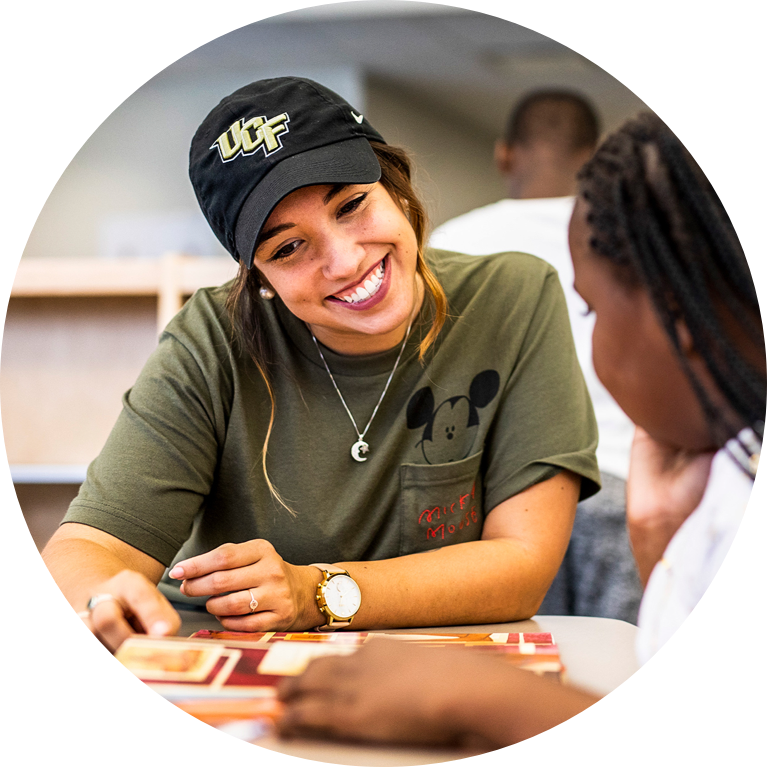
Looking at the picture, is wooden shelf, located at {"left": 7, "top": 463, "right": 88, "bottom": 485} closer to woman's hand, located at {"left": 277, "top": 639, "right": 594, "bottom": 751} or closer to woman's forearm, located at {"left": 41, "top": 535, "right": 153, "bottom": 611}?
woman's forearm, located at {"left": 41, "top": 535, "right": 153, "bottom": 611}

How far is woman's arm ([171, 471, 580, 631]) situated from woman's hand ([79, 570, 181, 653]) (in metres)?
0.03

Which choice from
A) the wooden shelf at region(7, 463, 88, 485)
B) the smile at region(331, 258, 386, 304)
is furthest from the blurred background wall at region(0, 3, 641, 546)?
the smile at region(331, 258, 386, 304)

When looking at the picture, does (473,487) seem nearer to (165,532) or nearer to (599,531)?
(599,531)

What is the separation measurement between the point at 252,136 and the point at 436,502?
39cm

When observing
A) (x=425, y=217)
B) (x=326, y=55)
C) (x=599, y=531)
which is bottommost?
(x=599, y=531)

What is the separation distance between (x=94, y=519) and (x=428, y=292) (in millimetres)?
401

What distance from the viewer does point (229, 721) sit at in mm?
614

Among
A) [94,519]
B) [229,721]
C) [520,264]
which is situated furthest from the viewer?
[520,264]

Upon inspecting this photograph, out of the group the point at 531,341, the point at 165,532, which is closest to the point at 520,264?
the point at 531,341

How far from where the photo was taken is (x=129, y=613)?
669 mm

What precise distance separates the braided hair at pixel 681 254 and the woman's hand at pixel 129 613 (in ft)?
1.61

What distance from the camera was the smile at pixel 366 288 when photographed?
0.74 meters

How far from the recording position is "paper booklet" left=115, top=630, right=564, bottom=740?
61 centimetres

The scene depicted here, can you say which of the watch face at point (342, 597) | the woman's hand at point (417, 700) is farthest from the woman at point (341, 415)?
the woman's hand at point (417, 700)
